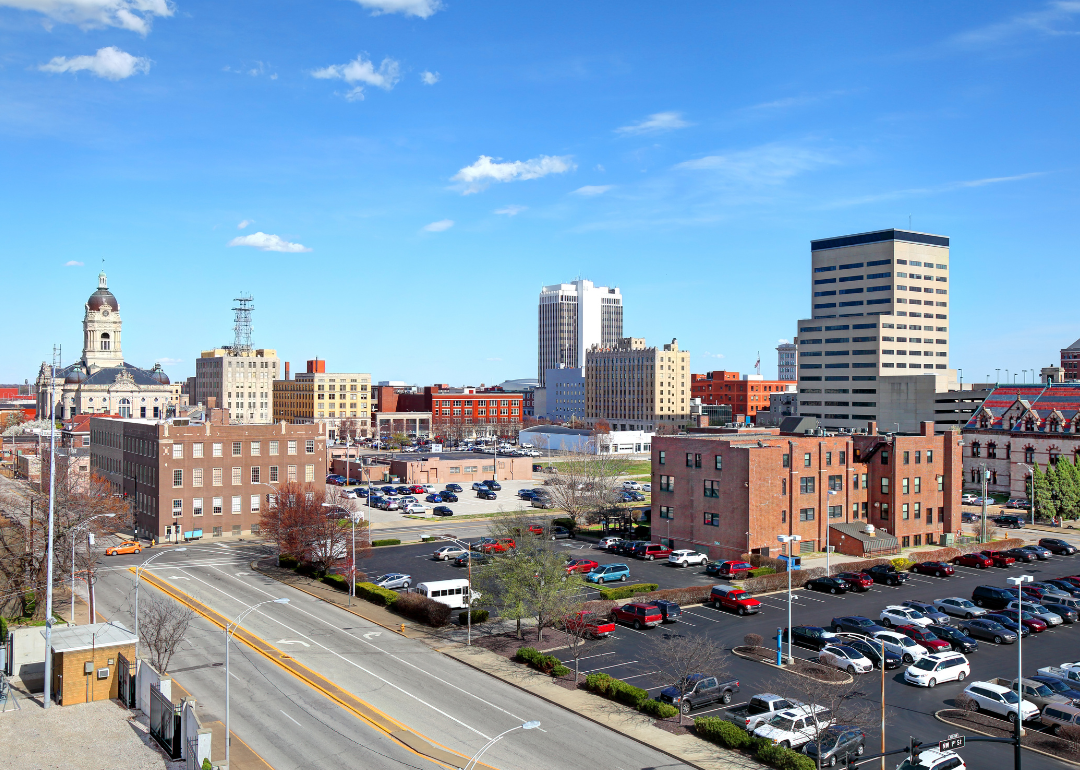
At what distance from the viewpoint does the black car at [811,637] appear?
46.2m

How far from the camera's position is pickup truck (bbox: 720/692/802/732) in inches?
1390

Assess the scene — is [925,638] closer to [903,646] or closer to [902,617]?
[903,646]

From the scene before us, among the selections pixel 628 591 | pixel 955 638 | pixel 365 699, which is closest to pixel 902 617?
pixel 955 638

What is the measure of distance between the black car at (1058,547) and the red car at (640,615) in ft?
157

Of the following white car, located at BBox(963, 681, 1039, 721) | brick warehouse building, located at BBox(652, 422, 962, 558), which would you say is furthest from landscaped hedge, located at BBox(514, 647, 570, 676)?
brick warehouse building, located at BBox(652, 422, 962, 558)

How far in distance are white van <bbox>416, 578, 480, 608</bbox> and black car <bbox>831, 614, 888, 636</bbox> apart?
23.2m

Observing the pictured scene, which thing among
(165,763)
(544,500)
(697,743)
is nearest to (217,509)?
(544,500)

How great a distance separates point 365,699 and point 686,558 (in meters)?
38.3

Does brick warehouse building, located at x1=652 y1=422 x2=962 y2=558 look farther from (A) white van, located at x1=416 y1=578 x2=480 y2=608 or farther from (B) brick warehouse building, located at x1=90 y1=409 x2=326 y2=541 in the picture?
(B) brick warehouse building, located at x1=90 y1=409 x2=326 y2=541

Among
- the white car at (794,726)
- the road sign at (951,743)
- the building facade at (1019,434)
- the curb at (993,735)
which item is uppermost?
the building facade at (1019,434)

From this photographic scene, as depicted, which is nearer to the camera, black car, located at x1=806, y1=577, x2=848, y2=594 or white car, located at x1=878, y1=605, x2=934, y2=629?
white car, located at x1=878, y1=605, x2=934, y2=629

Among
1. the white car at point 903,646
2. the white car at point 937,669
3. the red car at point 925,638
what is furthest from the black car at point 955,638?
the white car at point 937,669

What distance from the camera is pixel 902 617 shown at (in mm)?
51906

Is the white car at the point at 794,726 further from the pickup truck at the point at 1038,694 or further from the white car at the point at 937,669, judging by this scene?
the pickup truck at the point at 1038,694
